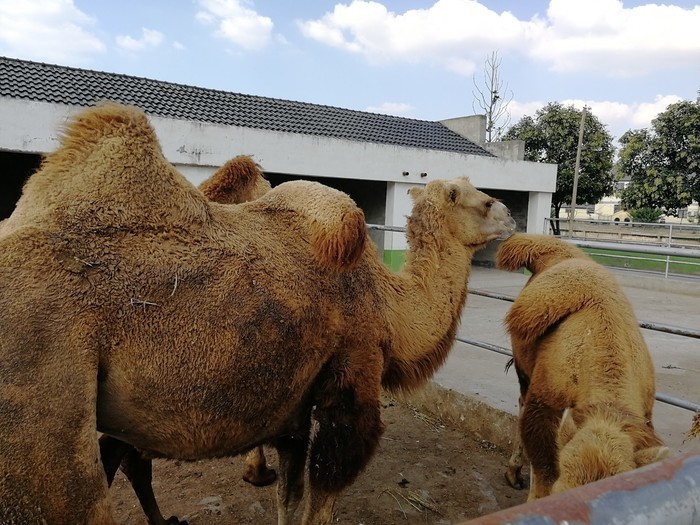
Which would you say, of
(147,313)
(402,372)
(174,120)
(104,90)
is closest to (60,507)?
(147,313)

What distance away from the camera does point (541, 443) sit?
3.04 m

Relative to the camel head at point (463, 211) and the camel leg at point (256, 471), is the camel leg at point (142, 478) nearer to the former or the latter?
the camel leg at point (256, 471)

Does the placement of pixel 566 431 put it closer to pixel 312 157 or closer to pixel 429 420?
pixel 429 420

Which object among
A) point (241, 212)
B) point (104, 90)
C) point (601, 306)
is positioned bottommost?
point (601, 306)

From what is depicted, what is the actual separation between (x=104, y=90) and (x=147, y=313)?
15.4m

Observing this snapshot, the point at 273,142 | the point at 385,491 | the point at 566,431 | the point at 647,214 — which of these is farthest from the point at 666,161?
the point at 566,431

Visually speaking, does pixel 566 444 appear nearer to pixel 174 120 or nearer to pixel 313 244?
pixel 313 244

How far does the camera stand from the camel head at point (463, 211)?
3.52m

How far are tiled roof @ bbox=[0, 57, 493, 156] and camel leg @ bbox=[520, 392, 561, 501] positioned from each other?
11719 mm

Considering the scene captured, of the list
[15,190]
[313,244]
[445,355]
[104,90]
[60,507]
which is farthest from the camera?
[15,190]

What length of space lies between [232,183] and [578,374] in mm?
2387

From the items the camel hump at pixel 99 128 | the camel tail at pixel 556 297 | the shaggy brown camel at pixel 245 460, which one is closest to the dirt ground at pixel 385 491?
the shaggy brown camel at pixel 245 460

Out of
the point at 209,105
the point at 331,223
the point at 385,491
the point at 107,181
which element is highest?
the point at 209,105

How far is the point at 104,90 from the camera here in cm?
1530
